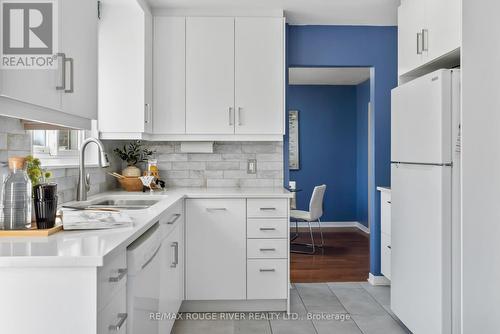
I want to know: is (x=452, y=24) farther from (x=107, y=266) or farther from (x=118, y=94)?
(x=118, y=94)

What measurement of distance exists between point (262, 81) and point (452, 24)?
1571 millimetres

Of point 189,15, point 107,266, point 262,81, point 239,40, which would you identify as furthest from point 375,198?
point 107,266

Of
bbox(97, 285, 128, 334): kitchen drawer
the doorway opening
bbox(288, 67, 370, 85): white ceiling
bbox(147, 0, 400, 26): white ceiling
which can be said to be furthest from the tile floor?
the doorway opening

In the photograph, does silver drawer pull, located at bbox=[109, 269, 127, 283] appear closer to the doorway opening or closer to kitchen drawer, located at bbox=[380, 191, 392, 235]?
kitchen drawer, located at bbox=[380, 191, 392, 235]

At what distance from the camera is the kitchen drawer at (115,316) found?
133cm

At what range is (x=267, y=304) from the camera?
336 centimetres

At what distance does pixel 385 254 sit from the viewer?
3869 millimetres

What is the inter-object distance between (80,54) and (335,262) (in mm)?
3790

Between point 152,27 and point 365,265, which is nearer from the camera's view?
point 152,27

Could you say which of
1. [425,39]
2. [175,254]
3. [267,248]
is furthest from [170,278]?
[425,39]

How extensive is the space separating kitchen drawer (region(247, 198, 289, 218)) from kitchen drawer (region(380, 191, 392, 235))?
1.00 meters

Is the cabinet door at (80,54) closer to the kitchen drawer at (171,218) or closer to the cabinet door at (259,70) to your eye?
the kitchen drawer at (171,218)

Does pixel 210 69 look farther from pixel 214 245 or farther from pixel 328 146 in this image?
pixel 328 146

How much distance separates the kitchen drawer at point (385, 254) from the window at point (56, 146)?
258 centimetres
